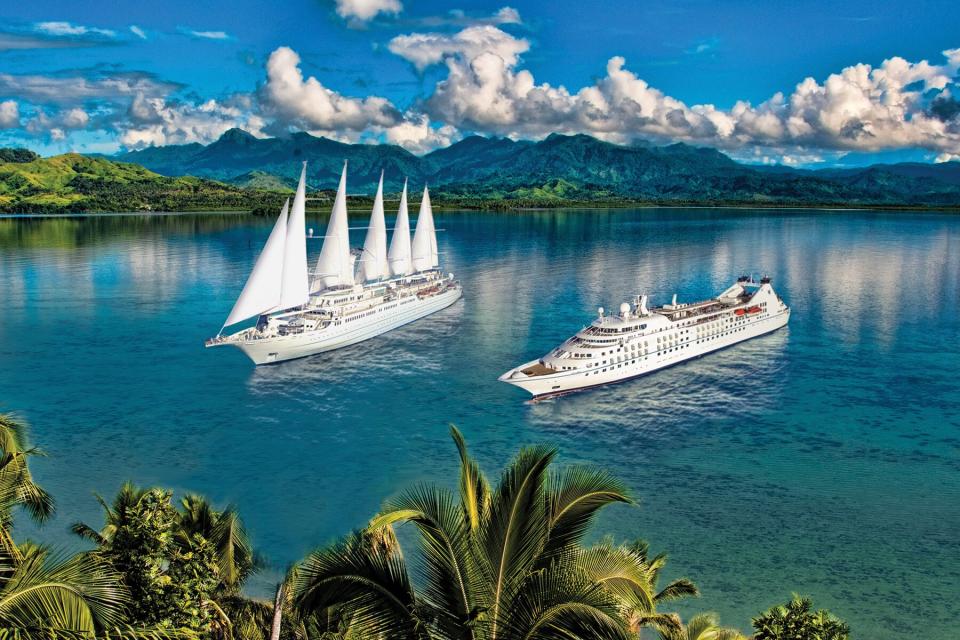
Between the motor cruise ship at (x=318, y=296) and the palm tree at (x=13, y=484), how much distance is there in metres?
43.2

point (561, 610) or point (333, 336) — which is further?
point (333, 336)

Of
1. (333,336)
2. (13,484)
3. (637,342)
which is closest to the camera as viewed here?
(13,484)

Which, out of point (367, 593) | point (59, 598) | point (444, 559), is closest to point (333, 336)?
point (367, 593)

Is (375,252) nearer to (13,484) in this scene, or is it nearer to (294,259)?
(294,259)

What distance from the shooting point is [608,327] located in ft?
186

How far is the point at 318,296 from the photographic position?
226ft

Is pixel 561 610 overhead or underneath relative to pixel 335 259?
underneath

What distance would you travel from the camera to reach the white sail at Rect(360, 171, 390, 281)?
8031cm

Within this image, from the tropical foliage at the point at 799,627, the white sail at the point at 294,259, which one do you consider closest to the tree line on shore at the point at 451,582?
the tropical foliage at the point at 799,627

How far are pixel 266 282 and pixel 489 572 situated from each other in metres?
55.6

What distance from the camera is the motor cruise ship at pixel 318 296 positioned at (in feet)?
202

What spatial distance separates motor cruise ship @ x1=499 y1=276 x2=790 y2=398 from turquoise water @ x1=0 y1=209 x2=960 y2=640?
4.19 ft

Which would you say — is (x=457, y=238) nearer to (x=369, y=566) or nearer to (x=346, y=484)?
(x=346, y=484)

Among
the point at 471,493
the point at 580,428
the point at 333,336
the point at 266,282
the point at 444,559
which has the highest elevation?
the point at 266,282
